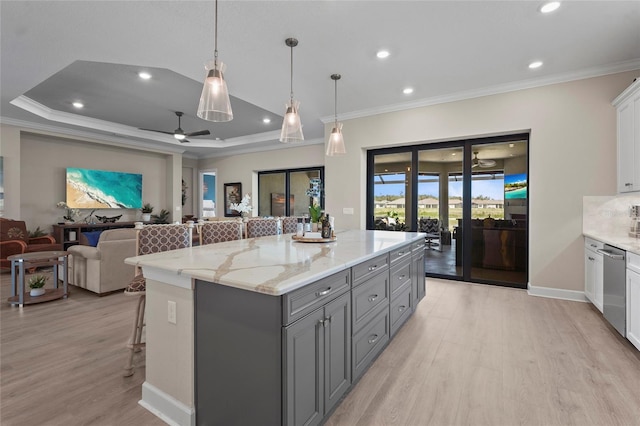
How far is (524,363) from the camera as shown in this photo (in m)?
2.31

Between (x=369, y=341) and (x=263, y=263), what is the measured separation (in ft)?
3.17

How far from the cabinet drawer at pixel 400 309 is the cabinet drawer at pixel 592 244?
2146 mm

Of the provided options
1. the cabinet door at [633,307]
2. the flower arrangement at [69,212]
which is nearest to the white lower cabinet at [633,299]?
the cabinet door at [633,307]

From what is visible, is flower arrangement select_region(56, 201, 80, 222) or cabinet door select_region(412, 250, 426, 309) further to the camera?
flower arrangement select_region(56, 201, 80, 222)

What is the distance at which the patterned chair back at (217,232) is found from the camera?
348 centimetres

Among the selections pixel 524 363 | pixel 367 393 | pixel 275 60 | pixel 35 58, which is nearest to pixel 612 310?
pixel 524 363

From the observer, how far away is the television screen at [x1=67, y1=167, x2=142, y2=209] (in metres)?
6.77

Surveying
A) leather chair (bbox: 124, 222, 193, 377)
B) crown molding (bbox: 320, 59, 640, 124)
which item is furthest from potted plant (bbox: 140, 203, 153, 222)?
leather chair (bbox: 124, 222, 193, 377)

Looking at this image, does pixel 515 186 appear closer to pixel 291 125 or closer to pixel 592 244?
pixel 592 244

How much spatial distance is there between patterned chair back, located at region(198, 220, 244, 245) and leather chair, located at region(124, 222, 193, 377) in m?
0.54

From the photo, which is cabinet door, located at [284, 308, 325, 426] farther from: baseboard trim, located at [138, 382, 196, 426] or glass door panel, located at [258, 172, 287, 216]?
glass door panel, located at [258, 172, 287, 216]

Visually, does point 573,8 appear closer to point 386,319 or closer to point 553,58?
point 553,58

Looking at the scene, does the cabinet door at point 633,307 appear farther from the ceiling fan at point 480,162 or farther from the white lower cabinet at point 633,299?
the ceiling fan at point 480,162

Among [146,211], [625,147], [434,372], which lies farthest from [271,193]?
[625,147]
